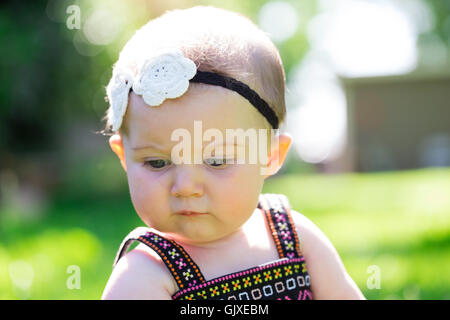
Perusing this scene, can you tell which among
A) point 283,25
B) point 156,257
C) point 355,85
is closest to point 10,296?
point 156,257

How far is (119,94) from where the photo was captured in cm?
207

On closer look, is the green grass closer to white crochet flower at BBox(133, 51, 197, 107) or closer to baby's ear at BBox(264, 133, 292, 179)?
baby's ear at BBox(264, 133, 292, 179)

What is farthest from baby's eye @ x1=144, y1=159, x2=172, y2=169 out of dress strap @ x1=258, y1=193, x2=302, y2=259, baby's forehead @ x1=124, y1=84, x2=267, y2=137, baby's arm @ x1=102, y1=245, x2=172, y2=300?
dress strap @ x1=258, y1=193, x2=302, y2=259

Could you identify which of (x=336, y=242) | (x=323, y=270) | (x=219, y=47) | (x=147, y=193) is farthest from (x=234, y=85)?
(x=336, y=242)

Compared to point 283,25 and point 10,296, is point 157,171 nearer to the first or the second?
point 10,296

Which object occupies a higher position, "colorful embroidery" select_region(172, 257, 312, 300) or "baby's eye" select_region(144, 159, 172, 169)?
"baby's eye" select_region(144, 159, 172, 169)

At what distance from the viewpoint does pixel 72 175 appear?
40.1ft

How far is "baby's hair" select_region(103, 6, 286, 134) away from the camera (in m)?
2.02

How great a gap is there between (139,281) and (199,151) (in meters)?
0.51

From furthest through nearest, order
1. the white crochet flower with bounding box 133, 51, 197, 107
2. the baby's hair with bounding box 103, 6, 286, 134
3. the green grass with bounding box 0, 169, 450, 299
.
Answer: the green grass with bounding box 0, 169, 450, 299 → the baby's hair with bounding box 103, 6, 286, 134 → the white crochet flower with bounding box 133, 51, 197, 107

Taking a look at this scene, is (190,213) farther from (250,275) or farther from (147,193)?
(250,275)

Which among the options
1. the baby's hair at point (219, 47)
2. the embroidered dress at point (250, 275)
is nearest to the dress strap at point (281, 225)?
the embroidered dress at point (250, 275)

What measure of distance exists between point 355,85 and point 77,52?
12.7 m

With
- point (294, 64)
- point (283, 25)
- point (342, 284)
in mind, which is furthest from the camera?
point (294, 64)
